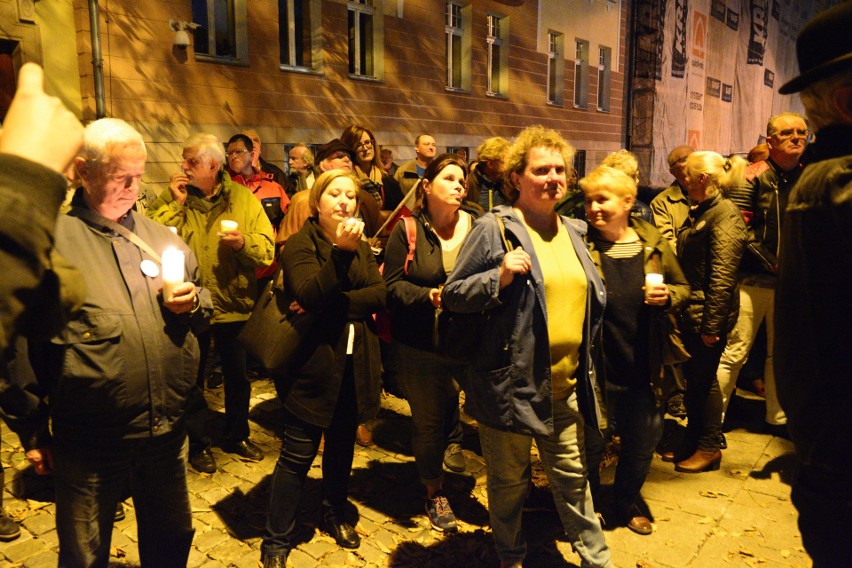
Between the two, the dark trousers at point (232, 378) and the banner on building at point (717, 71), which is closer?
the dark trousers at point (232, 378)

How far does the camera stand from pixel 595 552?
327 cm

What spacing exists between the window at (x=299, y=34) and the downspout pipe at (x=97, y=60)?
3.16 m

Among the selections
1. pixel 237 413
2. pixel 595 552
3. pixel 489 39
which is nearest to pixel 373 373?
pixel 595 552

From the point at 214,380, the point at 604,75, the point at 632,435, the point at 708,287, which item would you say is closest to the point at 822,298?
the point at 632,435

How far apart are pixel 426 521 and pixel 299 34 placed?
31.6 ft

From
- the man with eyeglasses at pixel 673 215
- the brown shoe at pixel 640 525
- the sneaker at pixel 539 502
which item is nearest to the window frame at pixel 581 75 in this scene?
the man with eyeglasses at pixel 673 215

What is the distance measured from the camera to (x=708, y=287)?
4488mm

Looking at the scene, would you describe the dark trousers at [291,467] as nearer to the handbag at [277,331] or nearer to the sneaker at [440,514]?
the handbag at [277,331]

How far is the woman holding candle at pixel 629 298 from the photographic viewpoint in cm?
360

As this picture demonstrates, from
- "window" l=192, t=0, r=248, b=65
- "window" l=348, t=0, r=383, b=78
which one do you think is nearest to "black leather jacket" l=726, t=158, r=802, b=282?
"window" l=192, t=0, r=248, b=65

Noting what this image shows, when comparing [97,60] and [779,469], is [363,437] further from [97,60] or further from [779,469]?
[97,60]

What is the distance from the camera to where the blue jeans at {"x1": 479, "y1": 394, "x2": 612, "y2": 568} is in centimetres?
327

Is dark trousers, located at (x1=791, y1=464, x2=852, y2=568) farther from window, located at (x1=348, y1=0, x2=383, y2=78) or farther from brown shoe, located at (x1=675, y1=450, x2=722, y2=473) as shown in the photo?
window, located at (x1=348, y1=0, x2=383, y2=78)

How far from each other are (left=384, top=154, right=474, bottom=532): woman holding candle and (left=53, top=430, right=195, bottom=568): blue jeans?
4.95ft
